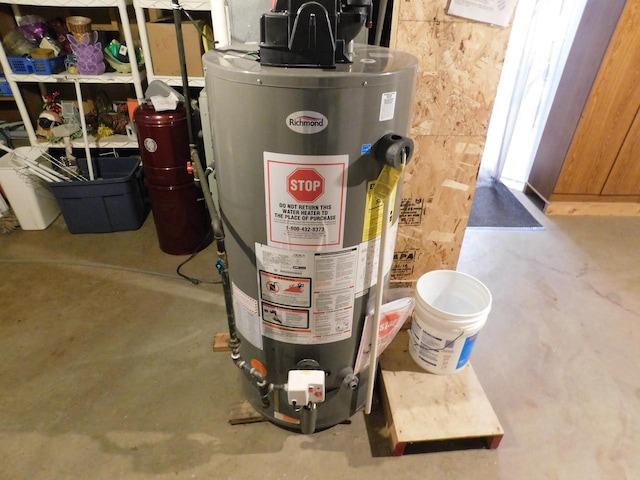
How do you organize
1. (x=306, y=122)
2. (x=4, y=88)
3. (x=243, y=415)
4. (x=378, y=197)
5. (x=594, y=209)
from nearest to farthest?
(x=306, y=122) < (x=378, y=197) < (x=243, y=415) < (x=4, y=88) < (x=594, y=209)

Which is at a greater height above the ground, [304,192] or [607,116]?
[304,192]

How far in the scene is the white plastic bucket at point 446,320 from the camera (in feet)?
4.24

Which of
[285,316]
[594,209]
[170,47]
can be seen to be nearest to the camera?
[285,316]

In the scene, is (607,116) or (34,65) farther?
(607,116)

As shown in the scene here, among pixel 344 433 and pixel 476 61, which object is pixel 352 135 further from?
pixel 344 433

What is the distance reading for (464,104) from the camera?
131cm

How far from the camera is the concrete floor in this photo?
1.29 m

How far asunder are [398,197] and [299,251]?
33 cm

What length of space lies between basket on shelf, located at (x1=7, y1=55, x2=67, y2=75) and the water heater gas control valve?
2.26m

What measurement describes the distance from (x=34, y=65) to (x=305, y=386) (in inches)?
93.0

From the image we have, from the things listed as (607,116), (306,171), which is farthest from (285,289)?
(607,116)

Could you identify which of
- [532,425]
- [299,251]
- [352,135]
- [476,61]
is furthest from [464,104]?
[532,425]

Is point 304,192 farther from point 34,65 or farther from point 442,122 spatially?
point 34,65

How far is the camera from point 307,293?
1.04 metres
